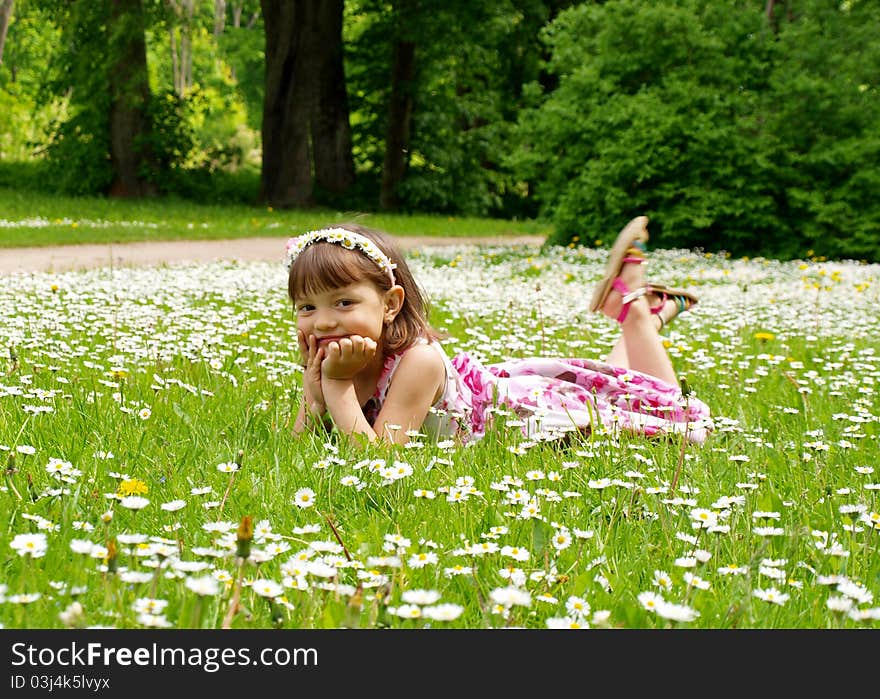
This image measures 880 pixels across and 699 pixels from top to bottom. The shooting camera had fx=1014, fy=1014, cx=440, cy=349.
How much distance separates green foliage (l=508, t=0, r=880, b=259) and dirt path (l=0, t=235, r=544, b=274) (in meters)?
3.45

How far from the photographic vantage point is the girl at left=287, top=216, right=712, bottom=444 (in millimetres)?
3531

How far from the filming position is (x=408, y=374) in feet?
12.0

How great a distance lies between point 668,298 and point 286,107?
18369mm

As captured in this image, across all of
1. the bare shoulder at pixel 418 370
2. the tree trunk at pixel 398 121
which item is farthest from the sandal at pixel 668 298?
the tree trunk at pixel 398 121

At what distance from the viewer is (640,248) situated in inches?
195

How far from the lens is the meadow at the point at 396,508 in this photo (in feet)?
6.34

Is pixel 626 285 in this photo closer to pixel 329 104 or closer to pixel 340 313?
pixel 340 313

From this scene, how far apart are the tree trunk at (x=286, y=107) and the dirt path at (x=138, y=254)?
267 inches

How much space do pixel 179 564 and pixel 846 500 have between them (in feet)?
6.54

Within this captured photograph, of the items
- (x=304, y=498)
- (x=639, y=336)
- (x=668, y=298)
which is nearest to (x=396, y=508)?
(x=304, y=498)

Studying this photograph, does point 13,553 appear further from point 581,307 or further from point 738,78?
point 738,78

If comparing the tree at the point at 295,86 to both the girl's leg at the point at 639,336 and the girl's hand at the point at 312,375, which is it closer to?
the girl's leg at the point at 639,336

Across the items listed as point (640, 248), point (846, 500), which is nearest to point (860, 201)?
point (640, 248)
